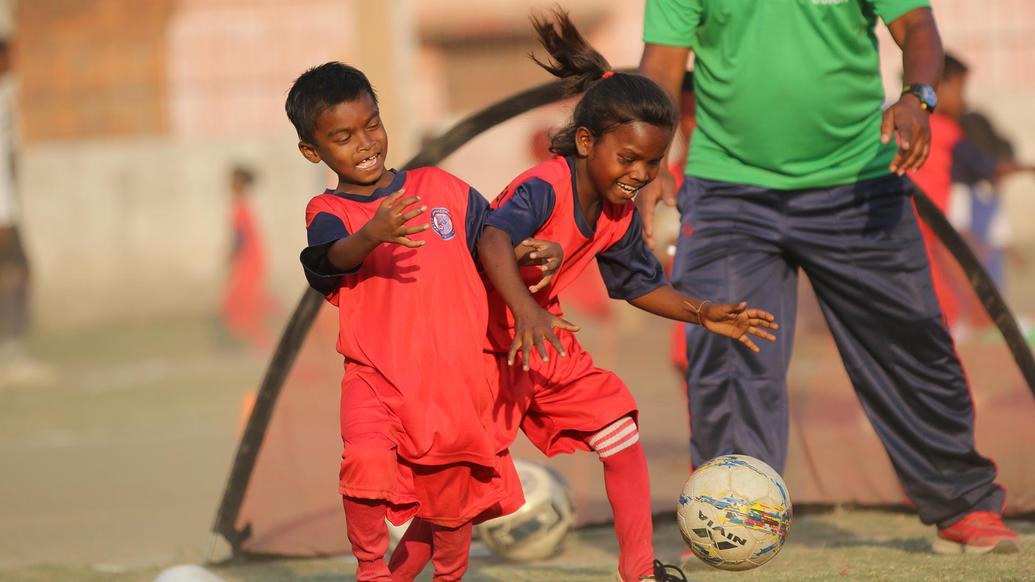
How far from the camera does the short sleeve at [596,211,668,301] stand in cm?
415

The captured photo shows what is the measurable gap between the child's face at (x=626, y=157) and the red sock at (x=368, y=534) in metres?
1.04

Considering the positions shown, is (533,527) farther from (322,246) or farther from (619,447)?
(322,246)

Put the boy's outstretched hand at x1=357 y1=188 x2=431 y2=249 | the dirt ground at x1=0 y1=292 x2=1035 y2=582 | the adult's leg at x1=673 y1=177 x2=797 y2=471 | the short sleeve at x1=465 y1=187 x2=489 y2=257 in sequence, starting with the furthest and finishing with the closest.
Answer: the dirt ground at x1=0 y1=292 x2=1035 y2=582, the adult's leg at x1=673 y1=177 x2=797 y2=471, the short sleeve at x1=465 y1=187 x2=489 y2=257, the boy's outstretched hand at x1=357 y1=188 x2=431 y2=249

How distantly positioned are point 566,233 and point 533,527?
1623 mm

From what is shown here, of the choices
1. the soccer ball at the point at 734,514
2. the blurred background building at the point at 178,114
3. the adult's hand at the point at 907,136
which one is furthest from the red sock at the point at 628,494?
the blurred background building at the point at 178,114

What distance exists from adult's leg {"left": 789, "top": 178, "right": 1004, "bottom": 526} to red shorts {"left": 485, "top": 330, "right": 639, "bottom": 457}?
890 millimetres

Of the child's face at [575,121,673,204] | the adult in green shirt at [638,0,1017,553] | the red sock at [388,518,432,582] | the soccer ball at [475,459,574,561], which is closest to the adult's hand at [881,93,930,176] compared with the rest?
the adult in green shirt at [638,0,1017,553]

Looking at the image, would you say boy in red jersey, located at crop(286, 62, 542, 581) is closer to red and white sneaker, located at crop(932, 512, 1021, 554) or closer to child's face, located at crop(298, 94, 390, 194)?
child's face, located at crop(298, 94, 390, 194)

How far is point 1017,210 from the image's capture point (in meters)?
14.9

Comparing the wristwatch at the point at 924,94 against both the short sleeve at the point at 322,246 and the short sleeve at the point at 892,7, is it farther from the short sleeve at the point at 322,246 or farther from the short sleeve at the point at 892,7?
the short sleeve at the point at 322,246

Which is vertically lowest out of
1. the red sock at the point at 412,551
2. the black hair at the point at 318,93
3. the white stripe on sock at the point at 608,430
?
the red sock at the point at 412,551

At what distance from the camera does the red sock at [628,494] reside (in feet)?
13.6

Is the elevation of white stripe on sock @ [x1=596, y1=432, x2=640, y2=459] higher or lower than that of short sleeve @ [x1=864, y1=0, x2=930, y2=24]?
lower

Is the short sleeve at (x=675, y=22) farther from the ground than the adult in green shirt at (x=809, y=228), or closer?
farther from the ground
